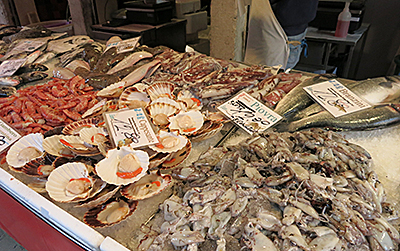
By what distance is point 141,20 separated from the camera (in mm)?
4219

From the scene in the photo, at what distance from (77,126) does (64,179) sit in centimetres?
44

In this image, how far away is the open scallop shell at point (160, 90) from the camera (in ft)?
6.14

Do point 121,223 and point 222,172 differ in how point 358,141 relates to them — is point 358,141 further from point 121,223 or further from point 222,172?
point 121,223

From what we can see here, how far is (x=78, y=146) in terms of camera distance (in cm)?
139

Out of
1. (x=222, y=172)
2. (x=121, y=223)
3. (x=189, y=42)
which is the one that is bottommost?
(x=189, y=42)

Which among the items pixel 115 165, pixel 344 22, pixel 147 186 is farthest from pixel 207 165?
pixel 344 22

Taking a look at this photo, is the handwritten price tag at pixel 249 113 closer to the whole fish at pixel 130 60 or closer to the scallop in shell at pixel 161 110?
the scallop in shell at pixel 161 110

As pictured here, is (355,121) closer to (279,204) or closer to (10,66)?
(279,204)

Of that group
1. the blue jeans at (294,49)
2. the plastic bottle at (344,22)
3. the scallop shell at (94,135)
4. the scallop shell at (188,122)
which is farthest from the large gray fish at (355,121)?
the plastic bottle at (344,22)

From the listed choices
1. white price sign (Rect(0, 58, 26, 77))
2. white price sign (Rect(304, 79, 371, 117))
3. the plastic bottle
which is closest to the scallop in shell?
white price sign (Rect(304, 79, 371, 117))

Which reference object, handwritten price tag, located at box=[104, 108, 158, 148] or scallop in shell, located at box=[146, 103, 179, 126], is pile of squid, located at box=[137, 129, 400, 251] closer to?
handwritten price tag, located at box=[104, 108, 158, 148]

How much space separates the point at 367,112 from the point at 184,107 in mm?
1115

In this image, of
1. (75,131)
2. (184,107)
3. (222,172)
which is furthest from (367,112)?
(75,131)

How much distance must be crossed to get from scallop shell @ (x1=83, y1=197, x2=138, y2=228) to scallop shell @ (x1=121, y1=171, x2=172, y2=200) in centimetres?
3
